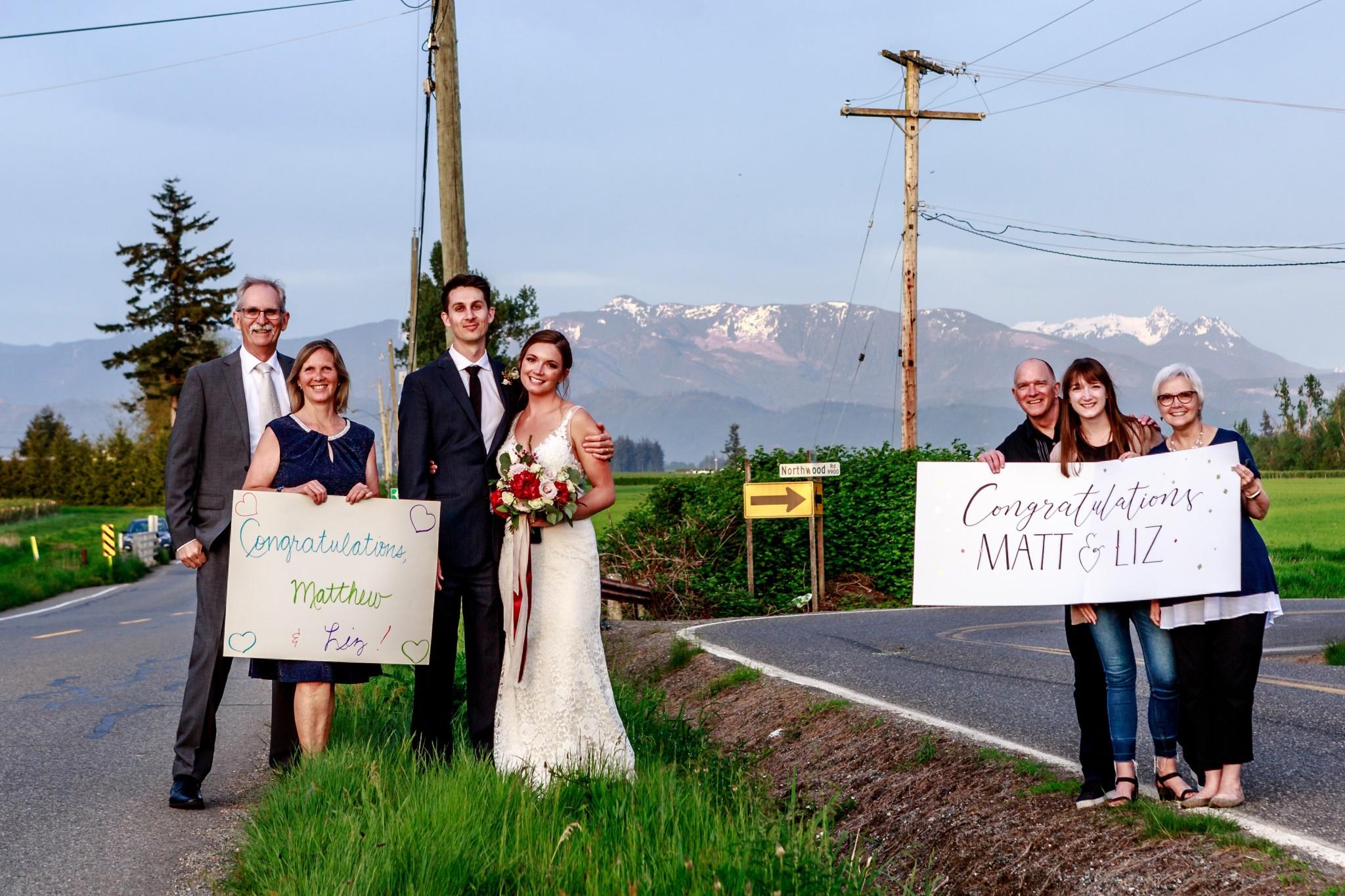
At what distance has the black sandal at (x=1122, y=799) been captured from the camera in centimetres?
555

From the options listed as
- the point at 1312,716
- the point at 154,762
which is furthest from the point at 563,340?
the point at 1312,716

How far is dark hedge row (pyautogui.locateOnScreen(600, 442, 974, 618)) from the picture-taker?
2300 centimetres

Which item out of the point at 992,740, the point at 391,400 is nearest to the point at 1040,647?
the point at 992,740

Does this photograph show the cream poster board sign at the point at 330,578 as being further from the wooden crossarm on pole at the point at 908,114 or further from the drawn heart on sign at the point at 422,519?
the wooden crossarm on pole at the point at 908,114

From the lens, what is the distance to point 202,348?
94375 mm

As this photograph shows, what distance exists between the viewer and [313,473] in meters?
6.34

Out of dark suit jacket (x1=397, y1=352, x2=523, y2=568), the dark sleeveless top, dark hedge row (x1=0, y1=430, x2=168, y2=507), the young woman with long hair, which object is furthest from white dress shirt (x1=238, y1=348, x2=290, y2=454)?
dark hedge row (x1=0, y1=430, x2=168, y2=507)

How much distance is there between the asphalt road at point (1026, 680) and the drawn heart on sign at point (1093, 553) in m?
1.15

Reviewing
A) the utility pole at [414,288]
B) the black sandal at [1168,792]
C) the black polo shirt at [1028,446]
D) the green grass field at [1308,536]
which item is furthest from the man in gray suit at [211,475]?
the utility pole at [414,288]

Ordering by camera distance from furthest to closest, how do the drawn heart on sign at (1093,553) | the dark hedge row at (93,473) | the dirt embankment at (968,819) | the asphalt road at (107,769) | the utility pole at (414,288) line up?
the dark hedge row at (93,473), the utility pole at (414,288), the drawn heart on sign at (1093,553), the asphalt road at (107,769), the dirt embankment at (968,819)

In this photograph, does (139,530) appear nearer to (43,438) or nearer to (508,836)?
(508,836)

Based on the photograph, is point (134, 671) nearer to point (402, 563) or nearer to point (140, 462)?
point (402, 563)

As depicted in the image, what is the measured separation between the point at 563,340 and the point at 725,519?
17924 mm

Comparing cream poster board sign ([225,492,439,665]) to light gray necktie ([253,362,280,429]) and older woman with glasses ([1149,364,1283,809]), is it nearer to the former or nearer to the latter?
light gray necktie ([253,362,280,429])
